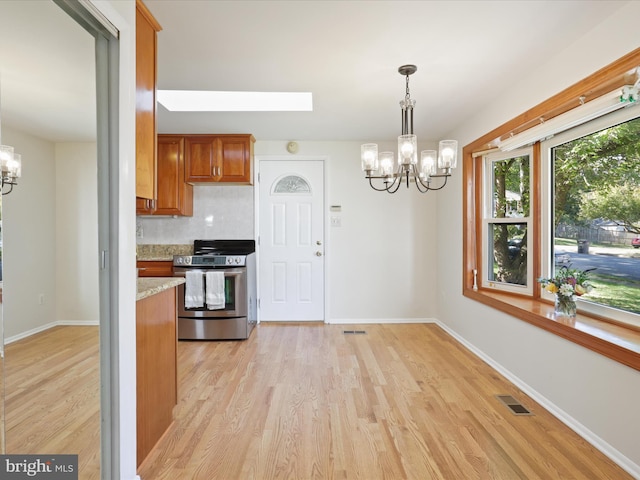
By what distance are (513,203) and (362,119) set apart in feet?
5.33

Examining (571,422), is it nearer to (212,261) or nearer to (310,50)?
(310,50)

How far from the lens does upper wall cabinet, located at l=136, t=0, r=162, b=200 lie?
182cm

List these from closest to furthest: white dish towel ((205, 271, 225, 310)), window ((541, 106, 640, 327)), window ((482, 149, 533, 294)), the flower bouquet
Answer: window ((541, 106, 640, 327))
the flower bouquet
window ((482, 149, 533, 294))
white dish towel ((205, 271, 225, 310))

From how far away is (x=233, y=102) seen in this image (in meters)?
3.54

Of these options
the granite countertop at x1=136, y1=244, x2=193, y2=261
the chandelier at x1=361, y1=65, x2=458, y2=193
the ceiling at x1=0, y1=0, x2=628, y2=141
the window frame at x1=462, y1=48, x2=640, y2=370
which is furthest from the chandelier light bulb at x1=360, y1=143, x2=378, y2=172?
the granite countertop at x1=136, y1=244, x2=193, y2=261

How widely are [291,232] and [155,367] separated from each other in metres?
2.87

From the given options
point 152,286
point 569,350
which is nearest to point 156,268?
point 152,286

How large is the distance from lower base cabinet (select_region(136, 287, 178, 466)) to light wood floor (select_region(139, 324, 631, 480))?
12 centimetres

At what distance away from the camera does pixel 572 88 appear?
7.47ft

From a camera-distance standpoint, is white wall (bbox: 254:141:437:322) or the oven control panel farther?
white wall (bbox: 254:141:437:322)

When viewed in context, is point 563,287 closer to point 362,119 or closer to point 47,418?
point 362,119

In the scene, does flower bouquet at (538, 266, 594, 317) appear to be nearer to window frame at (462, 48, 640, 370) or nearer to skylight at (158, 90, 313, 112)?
window frame at (462, 48, 640, 370)

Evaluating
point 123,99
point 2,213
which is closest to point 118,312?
point 2,213

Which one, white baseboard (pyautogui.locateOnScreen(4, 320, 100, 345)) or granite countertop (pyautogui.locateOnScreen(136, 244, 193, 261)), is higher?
granite countertop (pyautogui.locateOnScreen(136, 244, 193, 261))
